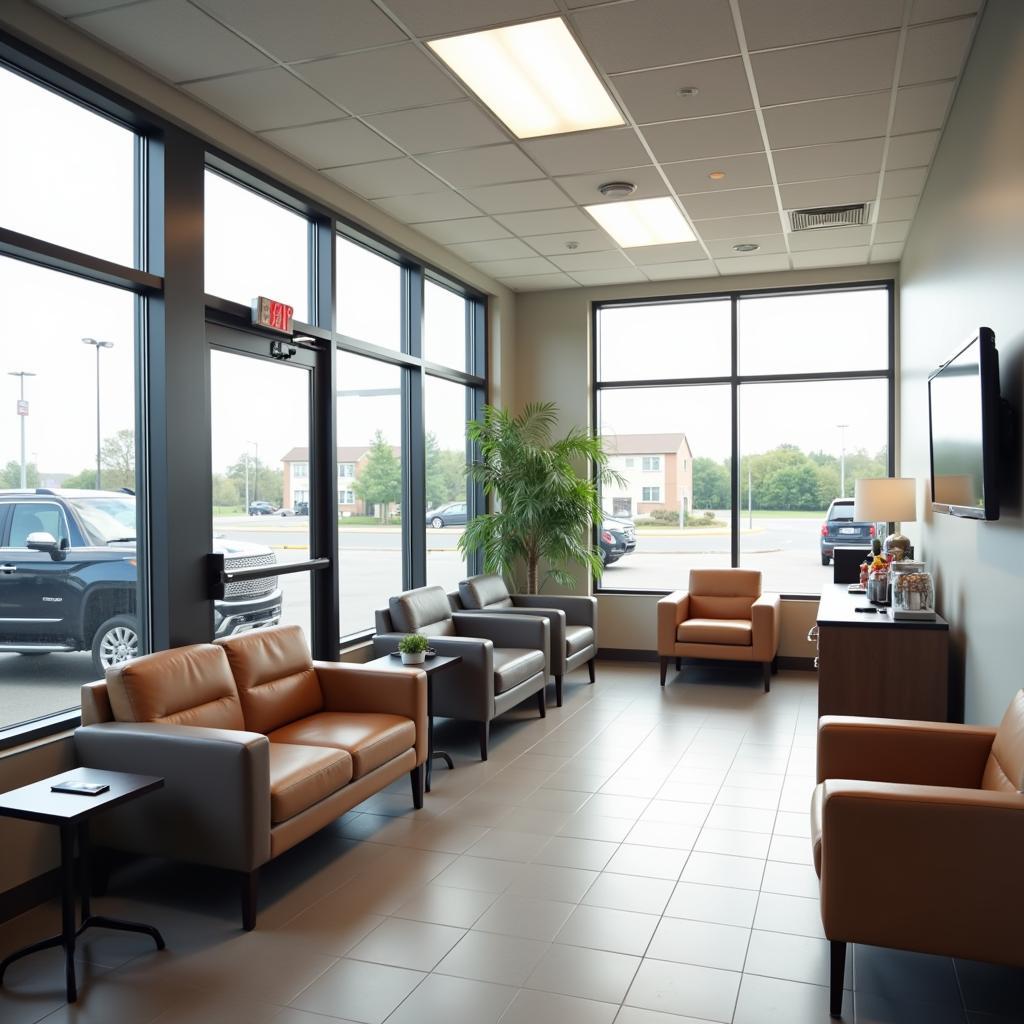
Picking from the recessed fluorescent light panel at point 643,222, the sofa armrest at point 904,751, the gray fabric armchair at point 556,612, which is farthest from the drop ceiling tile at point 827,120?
the gray fabric armchair at point 556,612

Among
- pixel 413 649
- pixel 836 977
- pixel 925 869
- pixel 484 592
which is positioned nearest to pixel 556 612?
pixel 484 592

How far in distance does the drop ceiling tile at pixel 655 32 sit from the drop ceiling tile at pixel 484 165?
3.51 ft

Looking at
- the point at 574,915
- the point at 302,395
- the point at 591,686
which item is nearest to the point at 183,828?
the point at 574,915

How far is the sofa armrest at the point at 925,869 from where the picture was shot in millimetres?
2332

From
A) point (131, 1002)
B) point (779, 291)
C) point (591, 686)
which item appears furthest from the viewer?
Answer: point (779, 291)

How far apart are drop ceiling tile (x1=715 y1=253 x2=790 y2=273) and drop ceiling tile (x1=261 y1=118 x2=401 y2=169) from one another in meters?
3.26

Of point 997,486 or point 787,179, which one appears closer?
point 997,486

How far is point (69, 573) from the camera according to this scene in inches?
138

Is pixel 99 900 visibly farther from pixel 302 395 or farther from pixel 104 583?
pixel 302 395

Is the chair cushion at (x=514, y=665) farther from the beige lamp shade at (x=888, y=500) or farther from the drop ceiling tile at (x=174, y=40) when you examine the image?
the drop ceiling tile at (x=174, y=40)

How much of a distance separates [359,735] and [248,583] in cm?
115

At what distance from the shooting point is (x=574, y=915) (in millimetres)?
3105

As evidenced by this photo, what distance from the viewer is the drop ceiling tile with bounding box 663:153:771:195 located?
4.86 meters

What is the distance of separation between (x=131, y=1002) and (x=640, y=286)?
6.64 metres
